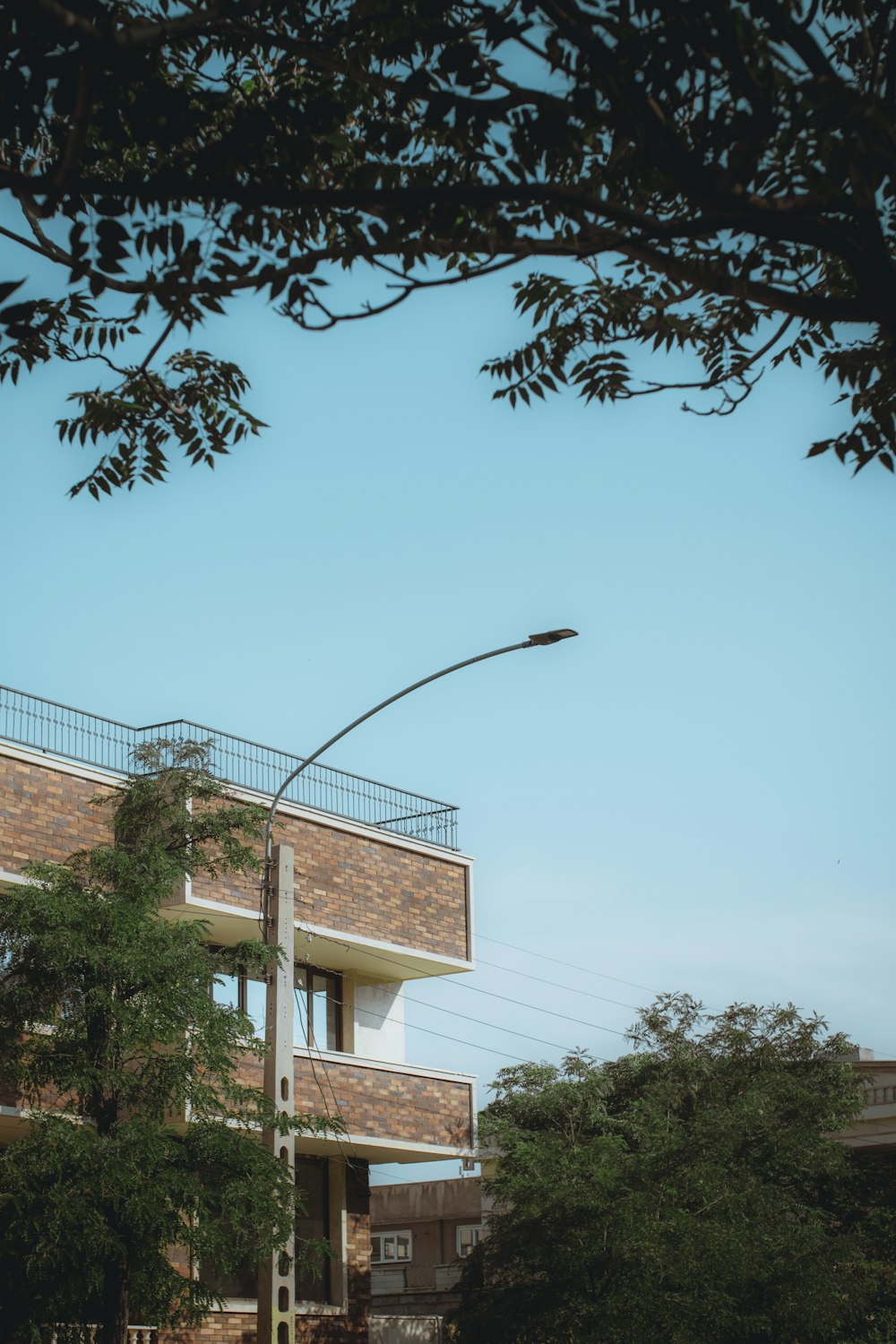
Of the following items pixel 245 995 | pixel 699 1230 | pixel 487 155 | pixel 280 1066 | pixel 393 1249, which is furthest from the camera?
pixel 393 1249

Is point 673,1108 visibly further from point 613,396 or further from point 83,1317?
point 613,396

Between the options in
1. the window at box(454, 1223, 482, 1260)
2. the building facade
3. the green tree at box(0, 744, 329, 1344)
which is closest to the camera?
the green tree at box(0, 744, 329, 1344)

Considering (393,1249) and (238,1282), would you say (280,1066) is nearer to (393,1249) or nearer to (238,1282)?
(238,1282)

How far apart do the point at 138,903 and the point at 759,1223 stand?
9289mm

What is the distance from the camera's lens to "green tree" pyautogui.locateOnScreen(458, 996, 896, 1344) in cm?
2058

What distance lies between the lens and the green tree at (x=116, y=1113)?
1736 centimetres

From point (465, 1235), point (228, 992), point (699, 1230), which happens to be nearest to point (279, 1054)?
point (699, 1230)

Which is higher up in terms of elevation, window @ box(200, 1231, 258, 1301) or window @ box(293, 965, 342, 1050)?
window @ box(293, 965, 342, 1050)

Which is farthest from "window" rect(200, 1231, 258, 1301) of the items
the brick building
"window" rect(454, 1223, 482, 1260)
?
"window" rect(454, 1223, 482, 1260)

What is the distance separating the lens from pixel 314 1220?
28.7 meters

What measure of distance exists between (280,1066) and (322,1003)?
13473 mm

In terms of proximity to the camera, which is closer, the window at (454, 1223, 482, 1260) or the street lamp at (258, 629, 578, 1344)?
the street lamp at (258, 629, 578, 1344)

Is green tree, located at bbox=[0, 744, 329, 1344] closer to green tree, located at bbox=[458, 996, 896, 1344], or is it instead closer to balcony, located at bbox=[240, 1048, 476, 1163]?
green tree, located at bbox=[458, 996, 896, 1344]

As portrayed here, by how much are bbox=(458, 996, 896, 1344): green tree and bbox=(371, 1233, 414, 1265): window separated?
1825cm
